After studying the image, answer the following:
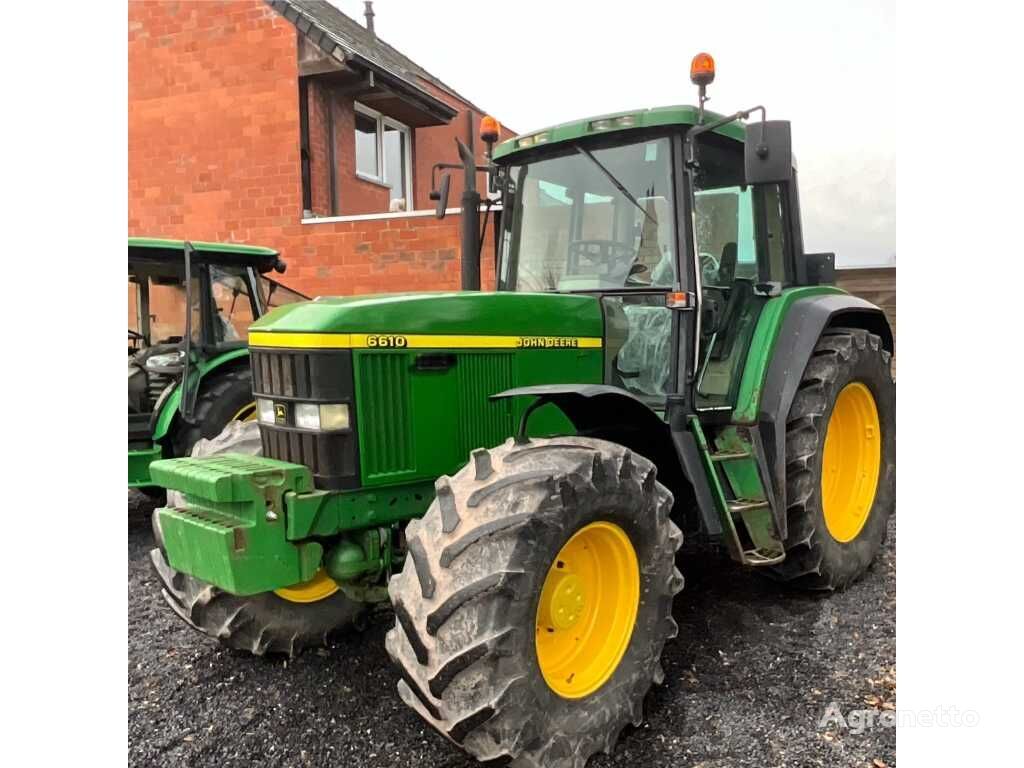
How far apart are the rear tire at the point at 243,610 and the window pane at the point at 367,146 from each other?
418 inches

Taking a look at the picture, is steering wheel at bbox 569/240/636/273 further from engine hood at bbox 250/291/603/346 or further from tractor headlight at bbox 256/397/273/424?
tractor headlight at bbox 256/397/273/424

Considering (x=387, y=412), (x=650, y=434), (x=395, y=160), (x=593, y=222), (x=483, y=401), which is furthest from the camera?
(x=395, y=160)

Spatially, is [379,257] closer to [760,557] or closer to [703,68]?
[703,68]

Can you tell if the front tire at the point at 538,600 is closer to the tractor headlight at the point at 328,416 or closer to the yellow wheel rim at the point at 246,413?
the tractor headlight at the point at 328,416

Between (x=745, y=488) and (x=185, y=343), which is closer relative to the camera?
(x=745, y=488)

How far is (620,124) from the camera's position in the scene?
11.6 ft

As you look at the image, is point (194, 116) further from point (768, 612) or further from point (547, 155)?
point (768, 612)

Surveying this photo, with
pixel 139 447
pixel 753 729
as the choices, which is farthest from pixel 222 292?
pixel 753 729

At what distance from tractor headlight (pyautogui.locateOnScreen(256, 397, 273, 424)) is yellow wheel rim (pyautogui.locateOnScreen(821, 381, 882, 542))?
289 centimetres

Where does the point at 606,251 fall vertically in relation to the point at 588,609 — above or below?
above

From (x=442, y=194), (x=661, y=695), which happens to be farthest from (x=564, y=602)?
(x=442, y=194)

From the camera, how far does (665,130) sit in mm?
3510

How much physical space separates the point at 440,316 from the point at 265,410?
783 mm

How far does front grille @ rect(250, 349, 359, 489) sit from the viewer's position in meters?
2.88
